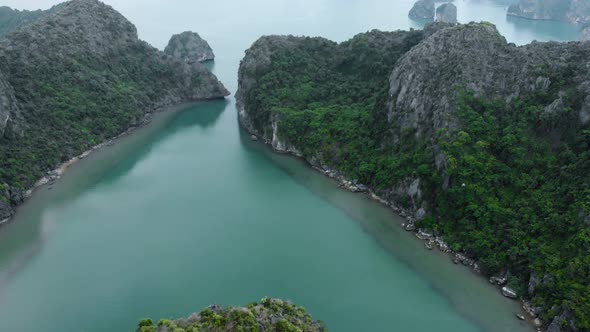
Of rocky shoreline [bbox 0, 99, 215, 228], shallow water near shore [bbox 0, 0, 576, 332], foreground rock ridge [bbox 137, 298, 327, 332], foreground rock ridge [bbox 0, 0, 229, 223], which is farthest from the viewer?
foreground rock ridge [bbox 0, 0, 229, 223]

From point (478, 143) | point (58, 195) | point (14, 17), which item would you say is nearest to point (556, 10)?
point (478, 143)

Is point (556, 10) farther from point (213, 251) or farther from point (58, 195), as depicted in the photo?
point (58, 195)

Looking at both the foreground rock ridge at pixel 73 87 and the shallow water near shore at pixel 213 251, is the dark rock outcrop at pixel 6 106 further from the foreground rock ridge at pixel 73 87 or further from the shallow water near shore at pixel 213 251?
the shallow water near shore at pixel 213 251

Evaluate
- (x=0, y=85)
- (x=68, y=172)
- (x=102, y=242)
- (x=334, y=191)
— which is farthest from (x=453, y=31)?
(x=0, y=85)

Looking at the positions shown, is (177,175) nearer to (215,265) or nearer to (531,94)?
(215,265)

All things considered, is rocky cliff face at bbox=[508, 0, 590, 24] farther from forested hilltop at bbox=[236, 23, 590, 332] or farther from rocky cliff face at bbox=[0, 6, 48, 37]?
rocky cliff face at bbox=[0, 6, 48, 37]

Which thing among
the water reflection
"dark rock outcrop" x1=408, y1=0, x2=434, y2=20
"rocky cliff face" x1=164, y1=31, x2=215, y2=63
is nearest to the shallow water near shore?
the water reflection
